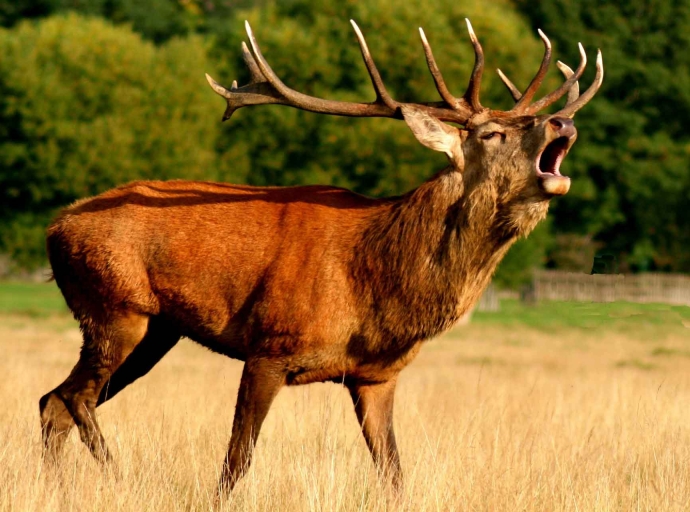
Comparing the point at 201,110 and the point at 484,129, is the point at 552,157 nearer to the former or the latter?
the point at 484,129

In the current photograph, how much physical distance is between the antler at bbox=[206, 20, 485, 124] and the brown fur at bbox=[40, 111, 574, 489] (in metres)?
0.21

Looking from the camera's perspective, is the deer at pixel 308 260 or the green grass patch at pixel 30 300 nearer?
the deer at pixel 308 260

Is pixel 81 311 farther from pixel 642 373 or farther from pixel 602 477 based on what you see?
pixel 642 373

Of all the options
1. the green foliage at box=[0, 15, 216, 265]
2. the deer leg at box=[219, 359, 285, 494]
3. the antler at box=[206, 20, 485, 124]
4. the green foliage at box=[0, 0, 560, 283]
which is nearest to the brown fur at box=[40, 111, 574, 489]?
the deer leg at box=[219, 359, 285, 494]

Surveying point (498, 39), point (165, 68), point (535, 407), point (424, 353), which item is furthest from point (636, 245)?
point (535, 407)

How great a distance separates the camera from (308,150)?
33.1 m

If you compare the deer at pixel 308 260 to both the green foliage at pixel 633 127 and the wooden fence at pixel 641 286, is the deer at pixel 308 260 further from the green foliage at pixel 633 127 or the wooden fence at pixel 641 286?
the green foliage at pixel 633 127

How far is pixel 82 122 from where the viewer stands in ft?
103

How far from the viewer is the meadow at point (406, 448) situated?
5539 mm

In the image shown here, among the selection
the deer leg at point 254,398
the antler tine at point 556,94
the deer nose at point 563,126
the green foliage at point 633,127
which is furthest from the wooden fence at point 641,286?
the green foliage at point 633,127

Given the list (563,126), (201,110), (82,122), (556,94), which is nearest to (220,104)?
(201,110)

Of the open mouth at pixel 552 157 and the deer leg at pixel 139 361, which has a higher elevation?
the open mouth at pixel 552 157

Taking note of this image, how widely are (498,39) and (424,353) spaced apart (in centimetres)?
1317

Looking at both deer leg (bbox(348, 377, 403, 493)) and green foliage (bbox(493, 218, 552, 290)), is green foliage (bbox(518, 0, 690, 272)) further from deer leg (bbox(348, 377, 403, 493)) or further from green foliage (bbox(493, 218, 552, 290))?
deer leg (bbox(348, 377, 403, 493))
